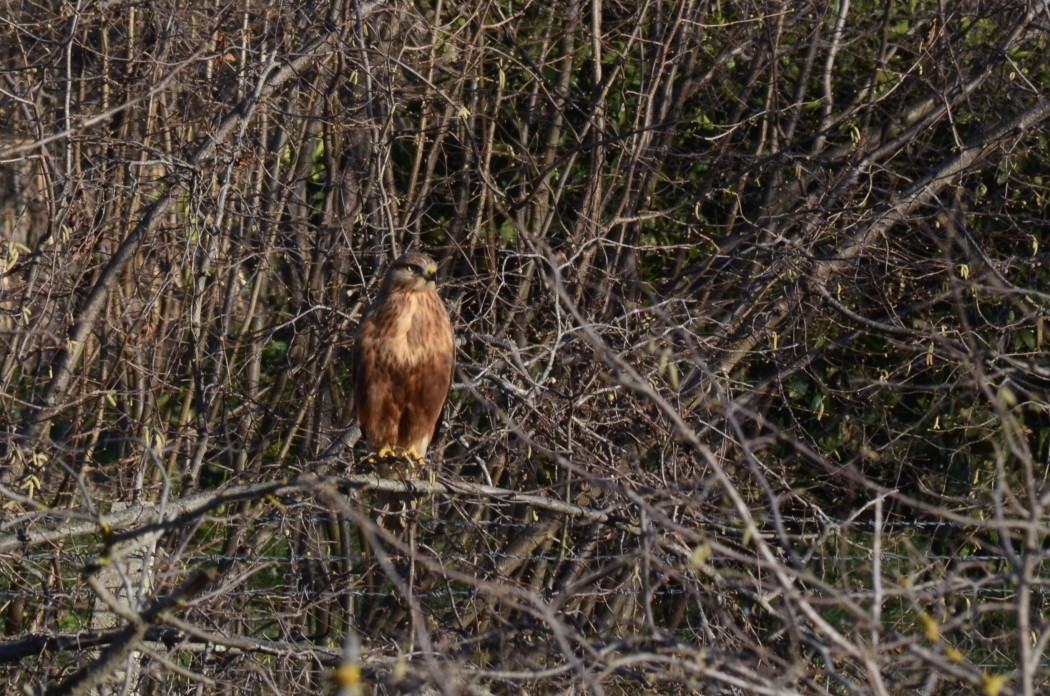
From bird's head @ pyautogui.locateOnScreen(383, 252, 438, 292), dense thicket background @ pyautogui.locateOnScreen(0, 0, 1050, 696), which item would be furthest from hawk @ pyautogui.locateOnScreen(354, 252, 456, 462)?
dense thicket background @ pyautogui.locateOnScreen(0, 0, 1050, 696)

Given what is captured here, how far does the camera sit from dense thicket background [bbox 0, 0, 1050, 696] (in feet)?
15.8

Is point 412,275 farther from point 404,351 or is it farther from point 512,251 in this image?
point 512,251

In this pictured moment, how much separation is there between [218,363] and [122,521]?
1.40 m

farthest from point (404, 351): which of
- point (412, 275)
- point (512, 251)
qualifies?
point (512, 251)

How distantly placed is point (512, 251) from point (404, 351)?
0.68 meters

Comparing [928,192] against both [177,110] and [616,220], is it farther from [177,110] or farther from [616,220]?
[177,110]

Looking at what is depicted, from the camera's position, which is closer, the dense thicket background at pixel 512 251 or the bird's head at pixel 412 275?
the bird's head at pixel 412 275

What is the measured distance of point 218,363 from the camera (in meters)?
5.07

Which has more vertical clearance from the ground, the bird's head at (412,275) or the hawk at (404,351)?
the bird's head at (412,275)

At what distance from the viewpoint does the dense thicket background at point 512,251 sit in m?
4.81

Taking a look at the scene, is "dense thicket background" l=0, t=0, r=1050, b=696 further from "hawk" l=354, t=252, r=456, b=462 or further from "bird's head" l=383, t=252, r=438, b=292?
"bird's head" l=383, t=252, r=438, b=292

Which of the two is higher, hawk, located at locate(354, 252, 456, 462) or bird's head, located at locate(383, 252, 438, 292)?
bird's head, located at locate(383, 252, 438, 292)

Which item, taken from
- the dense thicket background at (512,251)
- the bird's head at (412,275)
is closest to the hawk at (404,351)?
the bird's head at (412,275)

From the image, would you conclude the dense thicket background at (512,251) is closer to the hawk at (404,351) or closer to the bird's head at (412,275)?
the hawk at (404,351)
